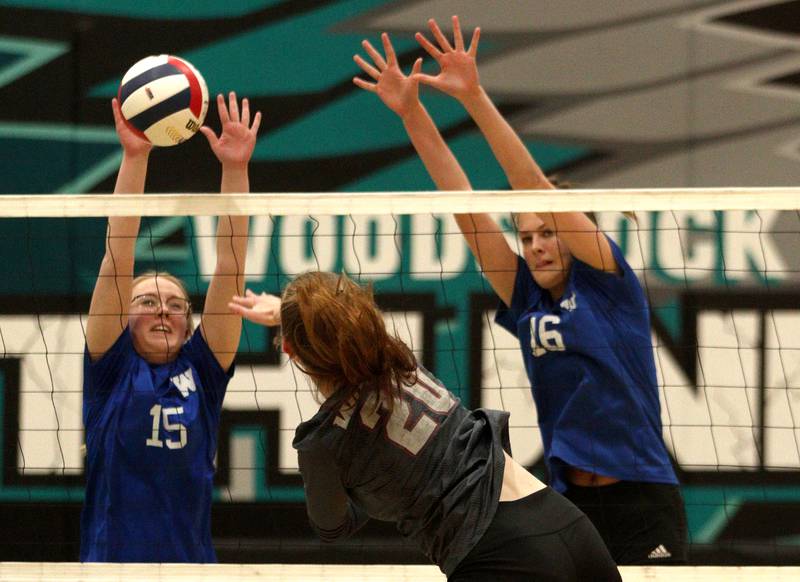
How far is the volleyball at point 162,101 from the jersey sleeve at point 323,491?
1.47 m

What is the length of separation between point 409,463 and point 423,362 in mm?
3336

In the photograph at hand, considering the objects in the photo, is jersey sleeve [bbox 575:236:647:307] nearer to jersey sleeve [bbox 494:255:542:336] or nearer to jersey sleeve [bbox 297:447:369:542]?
jersey sleeve [bbox 494:255:542:336]

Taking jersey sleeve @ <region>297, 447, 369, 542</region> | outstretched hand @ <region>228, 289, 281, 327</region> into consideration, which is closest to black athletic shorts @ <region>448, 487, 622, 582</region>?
jersey sleeve @ <region>297, 447, 369, 542</region>

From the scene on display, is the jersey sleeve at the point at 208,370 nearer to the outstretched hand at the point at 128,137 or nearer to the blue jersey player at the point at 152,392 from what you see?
the blue jersey player at the point at 152,392

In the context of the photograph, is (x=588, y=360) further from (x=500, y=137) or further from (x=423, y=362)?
(x=423, y=362)

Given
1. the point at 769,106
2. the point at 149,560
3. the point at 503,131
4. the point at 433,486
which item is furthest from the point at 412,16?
the point at 433,486

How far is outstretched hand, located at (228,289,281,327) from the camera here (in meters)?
3.28

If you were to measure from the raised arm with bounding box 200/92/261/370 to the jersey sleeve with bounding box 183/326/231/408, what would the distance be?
2cm

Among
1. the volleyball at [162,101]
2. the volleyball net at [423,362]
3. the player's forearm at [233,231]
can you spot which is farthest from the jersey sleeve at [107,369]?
the volleyball net at [423,362]

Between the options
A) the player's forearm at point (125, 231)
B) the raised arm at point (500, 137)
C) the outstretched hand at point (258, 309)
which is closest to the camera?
the outstretched hand at point (258, 309)

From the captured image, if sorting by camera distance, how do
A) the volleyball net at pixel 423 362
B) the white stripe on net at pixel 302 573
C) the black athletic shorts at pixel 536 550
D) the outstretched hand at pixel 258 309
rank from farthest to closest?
the volleyball net at pixel 423 362 < the white stripe on net at pixel 302 573 < the outstretched hand at pixel 258 309 < the black athletic shorts at pixel 536 550

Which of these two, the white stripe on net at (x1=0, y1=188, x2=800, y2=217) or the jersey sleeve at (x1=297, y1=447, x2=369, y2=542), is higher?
the white stripe on net at (x1=0, y1=188, x2=800, y2=217)

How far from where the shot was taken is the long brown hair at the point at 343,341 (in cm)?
255

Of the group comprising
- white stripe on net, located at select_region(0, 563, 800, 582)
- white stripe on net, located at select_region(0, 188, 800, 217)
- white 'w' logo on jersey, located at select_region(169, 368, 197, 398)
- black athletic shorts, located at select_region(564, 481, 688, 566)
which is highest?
white stripe on net, located at select_region(0, 188, 800, 217)
